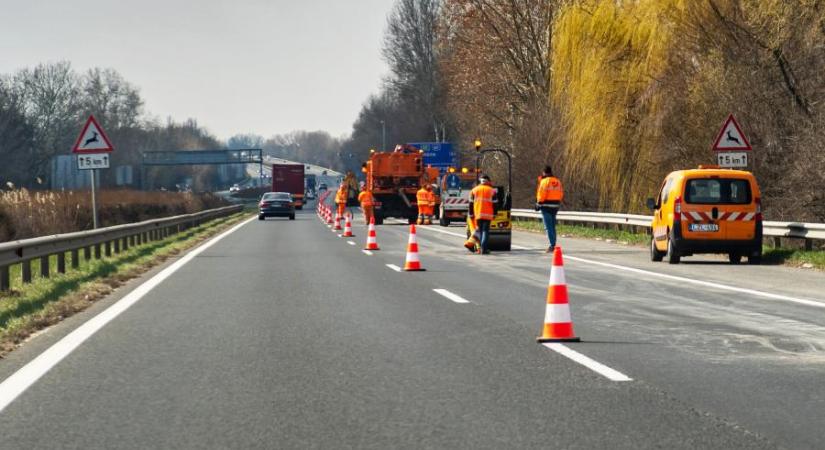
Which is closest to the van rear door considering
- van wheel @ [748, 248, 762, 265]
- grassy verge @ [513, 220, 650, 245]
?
van wheel @ [748, 248, 762, 265]

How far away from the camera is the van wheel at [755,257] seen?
19.4 meters

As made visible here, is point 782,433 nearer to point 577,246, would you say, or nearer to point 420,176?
point 577,246

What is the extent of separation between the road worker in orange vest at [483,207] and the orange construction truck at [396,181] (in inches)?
960

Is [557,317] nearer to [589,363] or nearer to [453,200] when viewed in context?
[589,363]

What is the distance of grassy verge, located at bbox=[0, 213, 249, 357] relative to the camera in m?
10.8

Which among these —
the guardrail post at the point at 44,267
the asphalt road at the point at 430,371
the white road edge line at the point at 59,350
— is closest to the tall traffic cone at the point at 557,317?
the asphalt road at the point at 430,371

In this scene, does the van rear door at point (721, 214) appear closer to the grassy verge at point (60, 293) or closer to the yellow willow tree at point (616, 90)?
the yellow willow tree at point (616, 90)

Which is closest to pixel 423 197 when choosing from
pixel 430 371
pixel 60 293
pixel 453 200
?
pixel 453 200

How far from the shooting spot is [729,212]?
19.3 meters

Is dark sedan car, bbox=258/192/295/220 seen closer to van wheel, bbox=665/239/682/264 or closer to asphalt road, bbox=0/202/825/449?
van wheel, bbox=665/239/682/264

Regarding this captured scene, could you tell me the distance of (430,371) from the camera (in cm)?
807

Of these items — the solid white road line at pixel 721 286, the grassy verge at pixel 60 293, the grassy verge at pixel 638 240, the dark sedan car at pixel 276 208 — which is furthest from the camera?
→ the dark sedan car at pixel 276 208

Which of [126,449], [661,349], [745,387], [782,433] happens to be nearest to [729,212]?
[661,349]

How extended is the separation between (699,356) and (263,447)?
13.5 ft
